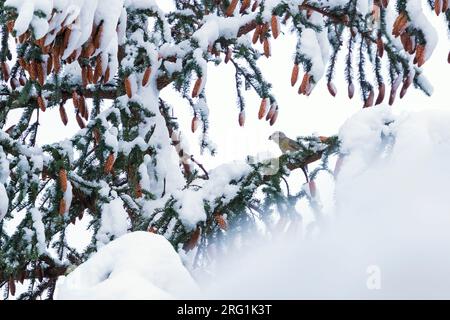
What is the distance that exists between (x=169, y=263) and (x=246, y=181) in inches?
49.6

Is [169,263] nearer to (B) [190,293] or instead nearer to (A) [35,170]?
(B) [190,293]

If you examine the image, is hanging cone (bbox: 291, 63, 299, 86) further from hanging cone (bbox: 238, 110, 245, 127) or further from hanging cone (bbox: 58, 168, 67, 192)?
hanging cone (bbox: 58, 168, 67, 192)

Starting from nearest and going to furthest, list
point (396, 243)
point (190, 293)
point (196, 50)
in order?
1. point (190, 293)
2. point (396, 243)
3. point (196, 50)

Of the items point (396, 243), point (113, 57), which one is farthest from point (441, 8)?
point (396, 243)

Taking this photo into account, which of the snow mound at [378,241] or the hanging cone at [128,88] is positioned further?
the hanging cone at [128,88]

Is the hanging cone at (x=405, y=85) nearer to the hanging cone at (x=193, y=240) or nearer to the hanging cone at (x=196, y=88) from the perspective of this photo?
the hanging cone at (x=196, y=88)

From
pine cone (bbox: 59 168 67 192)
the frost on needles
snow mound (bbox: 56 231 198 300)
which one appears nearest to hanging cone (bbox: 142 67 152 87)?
the frost on needles

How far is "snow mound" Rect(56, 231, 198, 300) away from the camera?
1571 millimetres

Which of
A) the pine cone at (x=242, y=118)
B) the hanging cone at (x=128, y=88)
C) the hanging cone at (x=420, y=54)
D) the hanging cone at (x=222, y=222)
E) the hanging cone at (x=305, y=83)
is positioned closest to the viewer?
the hanging cone at (x=222, y=222)

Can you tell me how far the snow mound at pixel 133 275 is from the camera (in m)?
1.57

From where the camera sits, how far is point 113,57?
324 cm

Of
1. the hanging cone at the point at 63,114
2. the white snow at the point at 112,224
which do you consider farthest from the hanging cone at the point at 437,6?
the hanging cone at the point at 63,114

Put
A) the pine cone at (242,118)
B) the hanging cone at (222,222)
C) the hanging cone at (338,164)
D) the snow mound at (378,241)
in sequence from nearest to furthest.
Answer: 1. the snow mound at (378,241)
2. the hanging cone at (338,164)
3. the hanging cone at (222,222)
4. the pine cone at (242,118)
